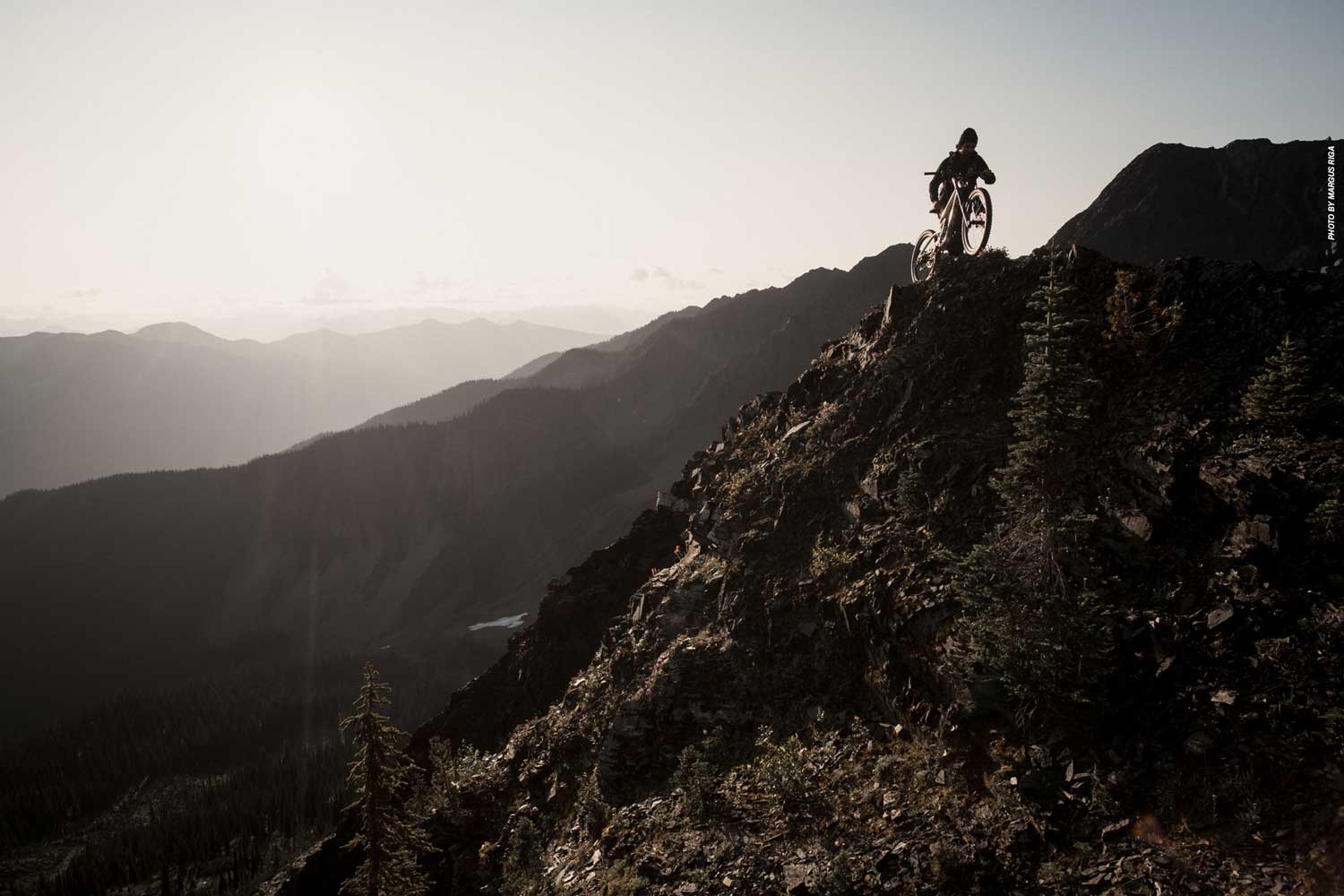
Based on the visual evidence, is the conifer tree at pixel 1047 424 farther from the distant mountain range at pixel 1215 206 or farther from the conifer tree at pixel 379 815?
the distant mountain range at pixel 1215 206

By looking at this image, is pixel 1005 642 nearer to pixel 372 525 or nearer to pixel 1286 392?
pixel 1286 392

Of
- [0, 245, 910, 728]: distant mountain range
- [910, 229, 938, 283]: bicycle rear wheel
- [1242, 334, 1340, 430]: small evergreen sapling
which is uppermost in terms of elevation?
[910, 229, 938, 283]: bicycle rear wheel

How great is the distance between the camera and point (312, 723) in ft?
372

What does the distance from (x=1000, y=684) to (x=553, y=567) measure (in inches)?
5130

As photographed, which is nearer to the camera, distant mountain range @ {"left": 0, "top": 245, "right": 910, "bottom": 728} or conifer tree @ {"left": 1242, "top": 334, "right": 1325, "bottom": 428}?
conifer tree @ {"left": 1242, "top": 334, "right": 1325, "bottom": 428}

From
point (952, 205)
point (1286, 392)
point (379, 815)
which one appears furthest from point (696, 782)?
point (952, 205)

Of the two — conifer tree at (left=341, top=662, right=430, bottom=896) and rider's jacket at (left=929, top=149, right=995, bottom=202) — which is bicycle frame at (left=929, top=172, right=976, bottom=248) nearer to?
rider's jacket at (left=929, top=149, right=995, bottom=202)

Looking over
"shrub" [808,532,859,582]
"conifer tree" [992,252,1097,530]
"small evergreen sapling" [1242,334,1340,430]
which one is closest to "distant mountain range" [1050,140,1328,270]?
"shrub" [808,532,859,582]

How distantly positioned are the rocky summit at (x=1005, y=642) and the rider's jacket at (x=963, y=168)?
2.91m

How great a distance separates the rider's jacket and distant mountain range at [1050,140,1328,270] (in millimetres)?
36858

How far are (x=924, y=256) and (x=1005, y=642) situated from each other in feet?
58.7

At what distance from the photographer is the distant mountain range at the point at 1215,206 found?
4903cm

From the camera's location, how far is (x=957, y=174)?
73.2 feet

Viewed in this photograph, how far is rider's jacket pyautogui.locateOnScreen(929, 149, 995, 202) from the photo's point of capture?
21725 millimetres
